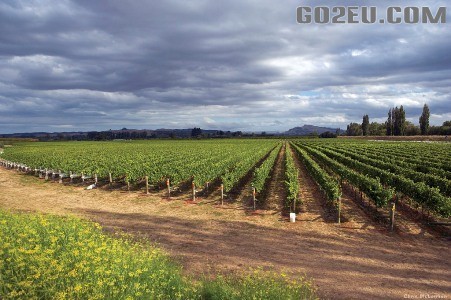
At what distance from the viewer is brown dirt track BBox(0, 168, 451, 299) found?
913 cm

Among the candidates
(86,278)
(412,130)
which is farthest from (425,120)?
(86,278)

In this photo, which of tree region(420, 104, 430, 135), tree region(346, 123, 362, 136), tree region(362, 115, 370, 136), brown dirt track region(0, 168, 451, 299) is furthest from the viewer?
tree region(346, 123, 362, 136)

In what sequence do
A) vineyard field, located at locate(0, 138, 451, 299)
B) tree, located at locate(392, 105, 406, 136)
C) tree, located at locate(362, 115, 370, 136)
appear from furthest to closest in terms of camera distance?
tree, located at locate(362, 115, 370, 136) → tree, located at locate(392, 105, 406, 136) → vineyard field, located at locate(0, 138, 451, 299)

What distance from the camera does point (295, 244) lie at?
12148mm

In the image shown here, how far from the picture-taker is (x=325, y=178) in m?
19.8

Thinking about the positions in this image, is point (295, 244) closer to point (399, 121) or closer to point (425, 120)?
point (425, 120)


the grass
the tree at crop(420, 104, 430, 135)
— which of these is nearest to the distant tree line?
the tree at crop(420, 104, 430, 135)

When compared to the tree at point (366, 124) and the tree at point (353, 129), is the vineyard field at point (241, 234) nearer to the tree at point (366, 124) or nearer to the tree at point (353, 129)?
the tree at point (366, 124)

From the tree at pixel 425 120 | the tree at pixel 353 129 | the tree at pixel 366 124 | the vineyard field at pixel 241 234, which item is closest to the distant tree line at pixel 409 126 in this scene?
the tree at pixel 425 120

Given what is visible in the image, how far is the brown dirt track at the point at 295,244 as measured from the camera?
9133 mm

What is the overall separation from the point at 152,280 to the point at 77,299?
1497mm

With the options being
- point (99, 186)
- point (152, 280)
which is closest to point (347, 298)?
point (152, 280)

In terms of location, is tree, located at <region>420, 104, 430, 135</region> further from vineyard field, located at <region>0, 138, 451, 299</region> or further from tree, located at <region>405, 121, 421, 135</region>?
vineyard field, located at <region>0, 138, 451, 299</region>

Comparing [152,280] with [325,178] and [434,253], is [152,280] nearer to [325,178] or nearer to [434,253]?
[434,253]
